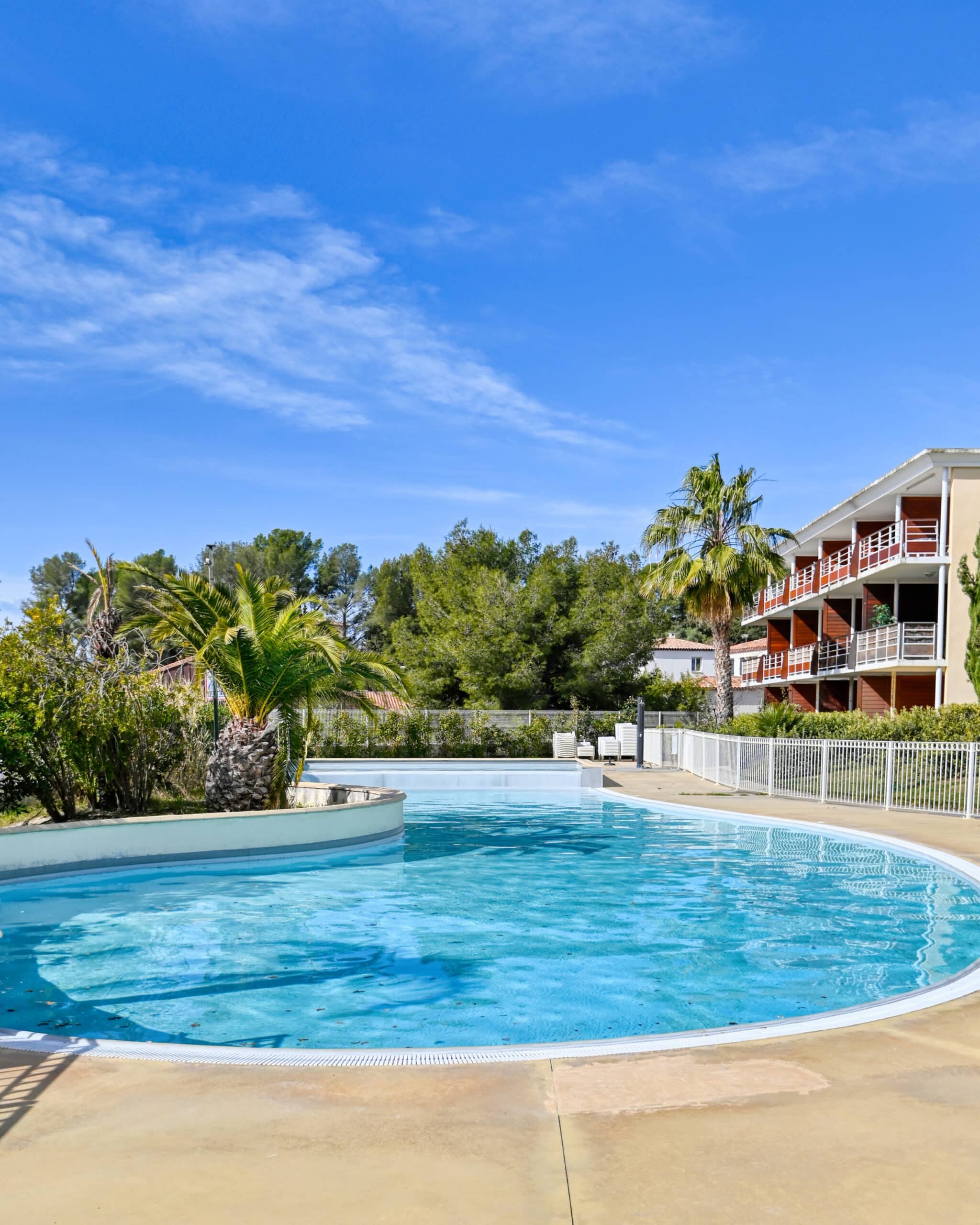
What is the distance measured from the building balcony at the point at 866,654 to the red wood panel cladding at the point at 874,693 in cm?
61

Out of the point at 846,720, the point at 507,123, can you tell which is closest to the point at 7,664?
the point at 507,123

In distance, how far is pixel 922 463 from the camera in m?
30.4

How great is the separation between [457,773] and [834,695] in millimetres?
21388

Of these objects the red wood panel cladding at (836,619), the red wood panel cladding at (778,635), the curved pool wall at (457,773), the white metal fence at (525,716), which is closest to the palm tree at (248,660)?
the curved pool wall at (457,773)

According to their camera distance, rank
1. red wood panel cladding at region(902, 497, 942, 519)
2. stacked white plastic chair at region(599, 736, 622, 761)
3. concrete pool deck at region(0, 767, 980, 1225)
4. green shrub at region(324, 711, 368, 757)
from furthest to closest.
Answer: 1. green shrub at region(324, 711, 368, 757)
2. stacked white plastic chair at region(599, 736, 622, 761)
3. red wood panel cladding at region(902, 497, 942, 519)
4. concrete pool deck at region(0, 767, 980, 1225)

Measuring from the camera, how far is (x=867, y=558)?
115ft

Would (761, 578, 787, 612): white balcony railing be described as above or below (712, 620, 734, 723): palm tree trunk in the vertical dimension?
above

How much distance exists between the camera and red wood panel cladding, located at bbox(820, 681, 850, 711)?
136ft

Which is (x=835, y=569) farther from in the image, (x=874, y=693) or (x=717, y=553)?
(x=717, y=553)

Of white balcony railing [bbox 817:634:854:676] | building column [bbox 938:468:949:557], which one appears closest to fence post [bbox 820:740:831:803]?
building column [bbox 938:468:949:557]

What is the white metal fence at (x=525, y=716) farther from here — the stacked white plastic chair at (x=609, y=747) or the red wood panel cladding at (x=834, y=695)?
the red wood panel cladding at (x=834, y=695)

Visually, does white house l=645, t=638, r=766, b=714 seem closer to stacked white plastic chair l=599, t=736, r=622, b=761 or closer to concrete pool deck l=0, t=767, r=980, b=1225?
stacked white plastic chair l=599, t=736, r=622, b=761

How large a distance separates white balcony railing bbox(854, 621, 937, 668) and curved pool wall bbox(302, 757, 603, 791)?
1085 cm

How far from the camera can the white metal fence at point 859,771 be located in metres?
18.2
